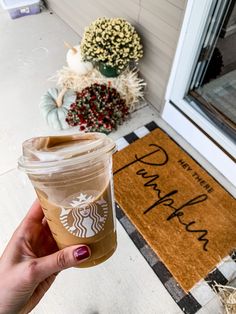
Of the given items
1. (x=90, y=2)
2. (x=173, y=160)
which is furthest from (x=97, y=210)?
(x=90, y=2)

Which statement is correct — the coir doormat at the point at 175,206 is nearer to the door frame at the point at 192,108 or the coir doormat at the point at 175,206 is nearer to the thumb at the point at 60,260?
the door frame at the point at 192,108

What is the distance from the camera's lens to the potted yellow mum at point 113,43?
1448mm

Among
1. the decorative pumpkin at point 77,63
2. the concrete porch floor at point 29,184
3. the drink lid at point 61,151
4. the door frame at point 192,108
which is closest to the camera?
the drink lid at point 61,151

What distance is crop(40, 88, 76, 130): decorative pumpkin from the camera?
1.58 m

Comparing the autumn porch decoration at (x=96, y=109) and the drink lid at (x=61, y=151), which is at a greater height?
the drink lid at (x=61, y=151)

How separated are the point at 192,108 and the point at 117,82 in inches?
18.1

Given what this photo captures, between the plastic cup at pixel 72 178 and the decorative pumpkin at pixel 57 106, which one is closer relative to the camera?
the plastic cup at pixel 72 178

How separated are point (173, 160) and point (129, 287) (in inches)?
26.1

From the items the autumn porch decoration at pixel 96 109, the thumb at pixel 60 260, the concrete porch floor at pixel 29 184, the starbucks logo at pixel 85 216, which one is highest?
the starbucks logo at pixel 85 216

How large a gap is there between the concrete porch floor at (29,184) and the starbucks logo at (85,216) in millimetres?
588

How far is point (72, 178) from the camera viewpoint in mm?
566

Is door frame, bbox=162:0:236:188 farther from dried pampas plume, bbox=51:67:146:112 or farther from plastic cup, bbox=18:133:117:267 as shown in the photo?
plastic cup, bbox=18:133:117:267

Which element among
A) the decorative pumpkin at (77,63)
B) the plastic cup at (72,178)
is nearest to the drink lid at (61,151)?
the plastic cup at (72,178)

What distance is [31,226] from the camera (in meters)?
0.79
